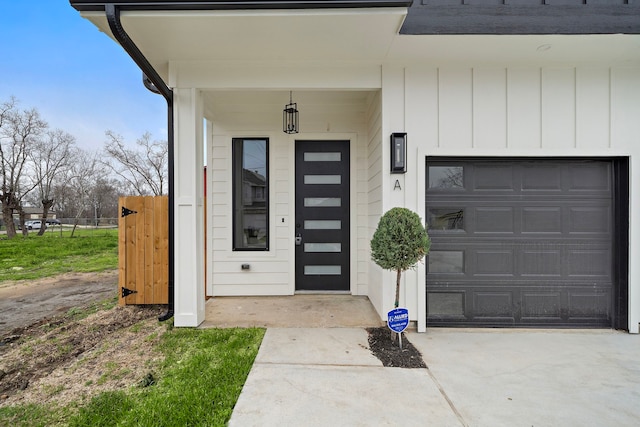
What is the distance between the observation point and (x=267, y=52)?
2.80m

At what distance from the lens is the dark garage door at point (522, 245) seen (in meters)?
3.07

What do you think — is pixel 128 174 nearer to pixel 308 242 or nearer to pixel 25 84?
pixel 25 84

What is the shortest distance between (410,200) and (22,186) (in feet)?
62.6

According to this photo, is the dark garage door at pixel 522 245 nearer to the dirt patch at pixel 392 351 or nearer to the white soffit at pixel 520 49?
the dirt patch at pixel 392 351

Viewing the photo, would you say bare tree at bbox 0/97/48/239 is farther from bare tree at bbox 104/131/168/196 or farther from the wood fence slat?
the wood fence slat

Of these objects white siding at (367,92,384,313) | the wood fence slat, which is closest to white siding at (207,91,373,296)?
white siding at (367,92,384,313)

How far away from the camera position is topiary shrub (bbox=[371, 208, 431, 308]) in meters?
2.46

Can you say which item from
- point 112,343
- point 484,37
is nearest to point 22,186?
point 112,343

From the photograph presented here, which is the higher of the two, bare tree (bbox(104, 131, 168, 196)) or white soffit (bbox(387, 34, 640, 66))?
bare tree (bbox(104, 131, 168, 196))

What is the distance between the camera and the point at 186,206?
3045 millimetres

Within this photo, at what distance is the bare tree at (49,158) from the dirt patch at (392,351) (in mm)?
18556

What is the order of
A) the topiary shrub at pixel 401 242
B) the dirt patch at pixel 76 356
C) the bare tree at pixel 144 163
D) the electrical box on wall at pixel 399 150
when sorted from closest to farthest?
the dirt patch at pixel 76 356, the topiary shrub at pixel 401 242, the electrical box on wall at pixel 399 150, the bare tree at pixel 144 163

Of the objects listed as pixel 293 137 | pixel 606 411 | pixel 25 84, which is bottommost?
pixel 606 411

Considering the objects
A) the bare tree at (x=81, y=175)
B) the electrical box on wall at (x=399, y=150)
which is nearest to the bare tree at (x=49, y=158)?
the bare tree at (x=81, y=175)
